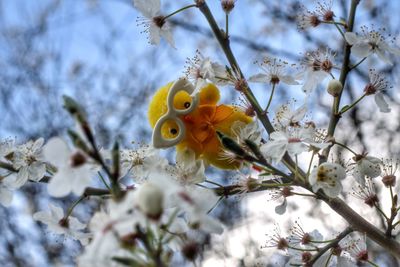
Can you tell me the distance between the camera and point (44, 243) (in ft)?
13.3

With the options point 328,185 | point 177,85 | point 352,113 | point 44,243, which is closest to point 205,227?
point 328,185

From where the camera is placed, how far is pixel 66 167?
23.5 inches

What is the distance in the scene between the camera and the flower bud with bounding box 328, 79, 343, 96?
3.23 ft

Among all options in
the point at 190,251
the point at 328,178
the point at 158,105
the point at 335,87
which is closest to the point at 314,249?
the point at 328,178

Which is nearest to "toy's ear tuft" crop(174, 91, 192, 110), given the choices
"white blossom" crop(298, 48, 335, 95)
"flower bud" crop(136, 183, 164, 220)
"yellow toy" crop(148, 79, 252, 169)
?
"yellow toy" crop(148, 79, 252, 169)

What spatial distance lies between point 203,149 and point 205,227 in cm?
52

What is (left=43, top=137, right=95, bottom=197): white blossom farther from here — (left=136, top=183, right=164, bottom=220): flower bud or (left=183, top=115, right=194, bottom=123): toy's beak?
(left=183, top=115, right=194, bottom=123): toy's beak

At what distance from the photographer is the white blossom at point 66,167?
22.6 inches

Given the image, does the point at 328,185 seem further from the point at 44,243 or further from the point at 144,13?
the point at 44,243

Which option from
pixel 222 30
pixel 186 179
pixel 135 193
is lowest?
pixel 135 193

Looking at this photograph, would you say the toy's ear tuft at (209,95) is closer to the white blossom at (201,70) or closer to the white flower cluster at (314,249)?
the white blossom at (201,70)

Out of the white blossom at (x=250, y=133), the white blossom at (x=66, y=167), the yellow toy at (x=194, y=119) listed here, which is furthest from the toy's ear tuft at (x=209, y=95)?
the white blossom at (x=66, y=167)

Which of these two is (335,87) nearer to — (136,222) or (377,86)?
(377,86)

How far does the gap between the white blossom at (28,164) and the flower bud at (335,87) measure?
54 cm
